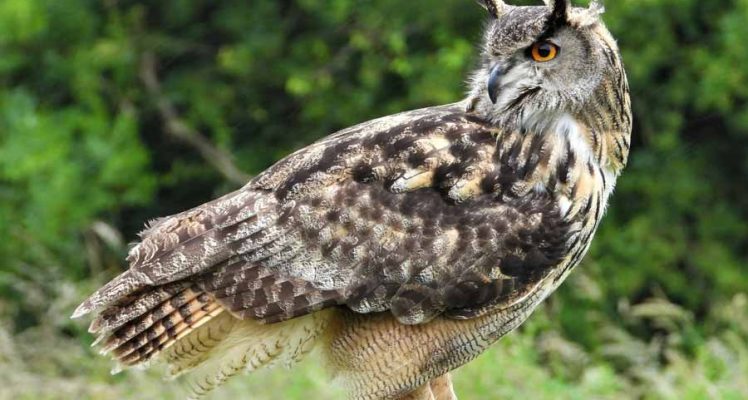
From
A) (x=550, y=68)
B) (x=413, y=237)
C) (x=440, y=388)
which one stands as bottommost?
(x=440, y=388)

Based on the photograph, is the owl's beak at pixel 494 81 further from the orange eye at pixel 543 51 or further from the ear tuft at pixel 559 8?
the ear tuft at pixel 559 8

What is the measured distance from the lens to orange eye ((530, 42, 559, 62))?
4.25m

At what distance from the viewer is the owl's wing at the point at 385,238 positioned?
167 inches

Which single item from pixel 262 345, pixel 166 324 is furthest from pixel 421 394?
pixel 166 324

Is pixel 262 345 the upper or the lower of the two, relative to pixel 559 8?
lower

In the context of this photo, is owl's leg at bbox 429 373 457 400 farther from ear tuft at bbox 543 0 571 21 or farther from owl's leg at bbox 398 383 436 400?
ear tuft at bbox 543 0 571 21

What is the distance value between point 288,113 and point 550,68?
28.3 ft

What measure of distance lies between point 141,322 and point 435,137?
1.14 meters

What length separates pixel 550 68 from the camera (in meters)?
4.30

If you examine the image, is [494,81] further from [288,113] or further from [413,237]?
[288,113]

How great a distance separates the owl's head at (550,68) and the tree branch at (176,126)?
26.1 ft

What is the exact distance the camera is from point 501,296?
4.25 meters

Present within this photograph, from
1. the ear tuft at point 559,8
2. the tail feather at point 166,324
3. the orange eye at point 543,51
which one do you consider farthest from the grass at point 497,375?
the ear tuft at point 559,8

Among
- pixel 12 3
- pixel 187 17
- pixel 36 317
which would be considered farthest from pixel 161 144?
pixel 36 317
